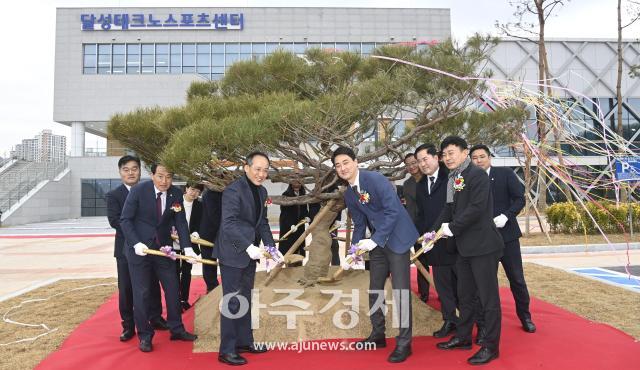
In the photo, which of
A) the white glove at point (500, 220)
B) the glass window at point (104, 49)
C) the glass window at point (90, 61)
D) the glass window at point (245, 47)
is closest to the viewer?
the white glove at point (500, 220)

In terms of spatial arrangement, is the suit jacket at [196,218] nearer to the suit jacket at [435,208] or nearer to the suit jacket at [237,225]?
the suit jacket at [237,225]

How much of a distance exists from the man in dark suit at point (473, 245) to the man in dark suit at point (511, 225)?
1.56 feet

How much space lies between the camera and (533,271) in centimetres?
617

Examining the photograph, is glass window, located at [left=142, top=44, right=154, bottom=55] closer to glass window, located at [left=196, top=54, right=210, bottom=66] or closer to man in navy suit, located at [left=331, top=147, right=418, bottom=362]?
glass window, located at [left=196, top=54, right=210, bottom=66]

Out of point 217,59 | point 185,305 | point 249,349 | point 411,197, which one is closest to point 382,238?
point 249,349

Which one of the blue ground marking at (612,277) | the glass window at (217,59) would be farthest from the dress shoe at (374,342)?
the glass window at (217,59)

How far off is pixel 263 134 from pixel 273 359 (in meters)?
1.52

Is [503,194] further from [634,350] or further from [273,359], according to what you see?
[273,359]

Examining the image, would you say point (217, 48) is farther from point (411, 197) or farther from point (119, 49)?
point (411, 197)

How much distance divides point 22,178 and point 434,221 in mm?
21098

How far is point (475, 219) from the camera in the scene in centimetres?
282

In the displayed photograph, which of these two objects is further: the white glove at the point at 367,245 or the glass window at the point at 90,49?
the glass window at the point at 90,49

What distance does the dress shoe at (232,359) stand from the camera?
9.01 feet

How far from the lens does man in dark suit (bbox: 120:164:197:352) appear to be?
3086mm
